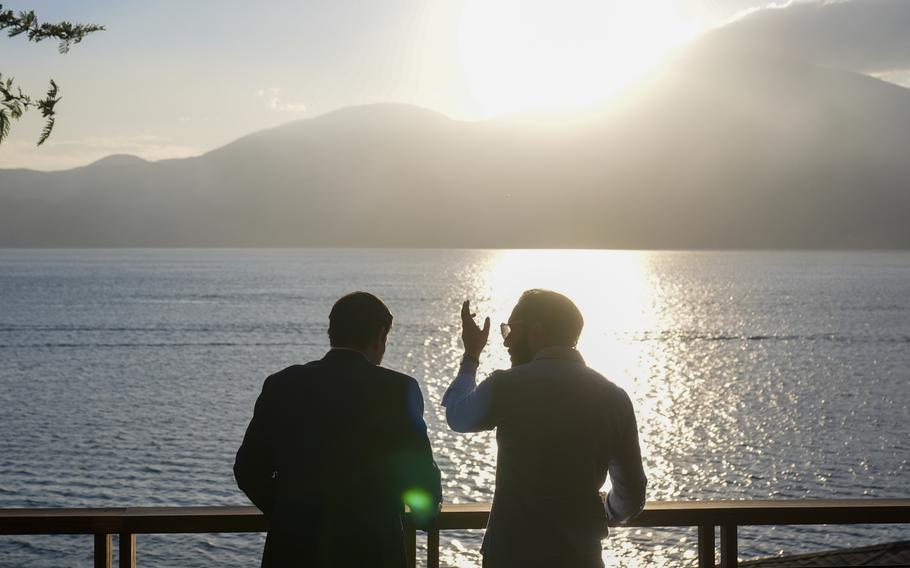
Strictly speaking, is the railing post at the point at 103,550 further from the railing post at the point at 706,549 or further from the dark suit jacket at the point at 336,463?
the railing post at the point at 706,549

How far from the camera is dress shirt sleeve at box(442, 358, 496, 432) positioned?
11.4 feet

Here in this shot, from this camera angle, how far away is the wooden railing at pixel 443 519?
12.2 feet

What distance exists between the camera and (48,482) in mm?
30984

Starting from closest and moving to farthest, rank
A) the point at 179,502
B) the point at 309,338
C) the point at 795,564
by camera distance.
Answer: the point at 795,564, the point at 179,502, the point at 309,338

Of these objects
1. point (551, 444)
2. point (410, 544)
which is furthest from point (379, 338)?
point (410, 544)

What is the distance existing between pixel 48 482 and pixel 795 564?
25462 millimetres

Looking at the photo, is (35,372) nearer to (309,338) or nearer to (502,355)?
(309,338)

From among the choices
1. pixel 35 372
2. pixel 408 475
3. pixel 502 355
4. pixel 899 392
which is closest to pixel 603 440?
pixel 408 475

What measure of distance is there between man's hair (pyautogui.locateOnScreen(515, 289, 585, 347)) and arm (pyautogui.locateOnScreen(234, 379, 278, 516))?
98 centimetres

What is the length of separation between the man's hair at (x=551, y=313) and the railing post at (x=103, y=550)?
1880 mm

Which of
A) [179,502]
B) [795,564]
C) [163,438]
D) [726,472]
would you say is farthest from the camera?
[163,438]

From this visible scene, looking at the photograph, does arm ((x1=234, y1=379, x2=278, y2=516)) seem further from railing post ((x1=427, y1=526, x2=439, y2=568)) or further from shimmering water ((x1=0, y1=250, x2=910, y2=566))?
shimmering water ((x1=0, y1=250, x2=910, y2=566))

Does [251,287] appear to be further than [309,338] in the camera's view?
Yes

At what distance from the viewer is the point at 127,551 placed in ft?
12.6
